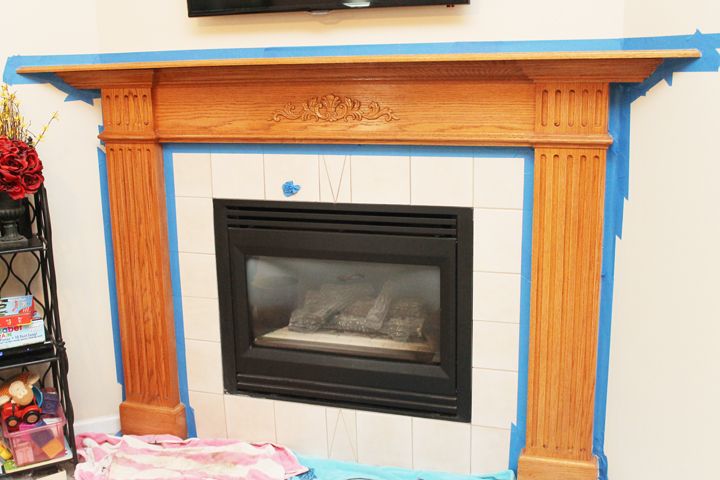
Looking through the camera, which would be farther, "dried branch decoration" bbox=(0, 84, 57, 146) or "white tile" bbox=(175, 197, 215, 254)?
"white tile" bbox=(175, 197, 215, 254)

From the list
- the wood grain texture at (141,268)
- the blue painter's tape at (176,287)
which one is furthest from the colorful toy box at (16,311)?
the blue painter's tape at (176,287)

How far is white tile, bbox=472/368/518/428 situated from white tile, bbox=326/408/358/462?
15.4 inches

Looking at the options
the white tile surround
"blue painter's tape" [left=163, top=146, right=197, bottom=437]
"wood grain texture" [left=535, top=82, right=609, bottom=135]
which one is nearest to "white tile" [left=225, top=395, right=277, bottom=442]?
the white tile surround

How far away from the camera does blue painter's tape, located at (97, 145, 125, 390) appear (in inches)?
104

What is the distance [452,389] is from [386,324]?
0.29m

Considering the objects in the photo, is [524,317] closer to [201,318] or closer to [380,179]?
[380,179]

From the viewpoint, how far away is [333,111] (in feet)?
7.63

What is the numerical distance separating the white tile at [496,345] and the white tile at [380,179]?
1.43 feet

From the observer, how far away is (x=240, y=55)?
8.00ft

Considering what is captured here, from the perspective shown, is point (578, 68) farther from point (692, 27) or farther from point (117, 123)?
point (117, 123)

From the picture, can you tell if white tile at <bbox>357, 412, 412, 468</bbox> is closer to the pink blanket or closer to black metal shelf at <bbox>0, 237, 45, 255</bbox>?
the pink blanket

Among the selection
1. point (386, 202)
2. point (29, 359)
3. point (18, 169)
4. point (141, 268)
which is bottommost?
point (29, 359)

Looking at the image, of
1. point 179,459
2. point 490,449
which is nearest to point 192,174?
point 179,459

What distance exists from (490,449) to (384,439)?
1.08 feet
